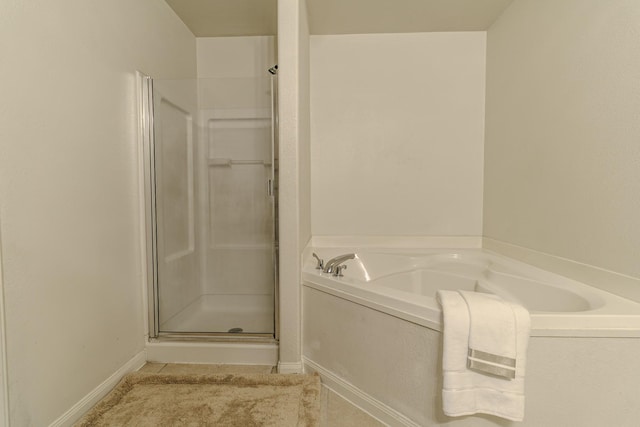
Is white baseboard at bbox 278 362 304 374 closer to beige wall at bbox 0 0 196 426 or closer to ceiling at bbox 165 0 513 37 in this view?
beige wall at bbox 0 0 196 426

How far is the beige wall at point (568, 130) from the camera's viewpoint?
4.04 feet

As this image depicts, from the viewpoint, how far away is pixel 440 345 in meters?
1.11

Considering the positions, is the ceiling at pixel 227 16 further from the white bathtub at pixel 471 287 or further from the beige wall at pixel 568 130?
the white bathtub at pixel 471 287

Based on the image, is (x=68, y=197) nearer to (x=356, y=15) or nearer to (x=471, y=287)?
(x=356, y=15)

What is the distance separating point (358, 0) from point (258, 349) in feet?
7.10

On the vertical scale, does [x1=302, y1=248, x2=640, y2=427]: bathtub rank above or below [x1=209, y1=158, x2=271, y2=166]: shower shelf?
below

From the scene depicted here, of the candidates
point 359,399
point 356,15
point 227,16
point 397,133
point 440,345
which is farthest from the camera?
point 397,133

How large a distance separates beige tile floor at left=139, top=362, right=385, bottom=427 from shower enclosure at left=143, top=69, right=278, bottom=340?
0.53ft

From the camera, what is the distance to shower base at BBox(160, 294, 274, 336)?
1900mm

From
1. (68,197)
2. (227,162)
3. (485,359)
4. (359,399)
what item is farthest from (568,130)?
(68,197)

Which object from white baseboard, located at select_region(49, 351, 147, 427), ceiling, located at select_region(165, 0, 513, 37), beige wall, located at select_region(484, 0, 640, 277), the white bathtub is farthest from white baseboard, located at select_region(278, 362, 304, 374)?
ceiling, located at select_region(165, 0, 513, 37)

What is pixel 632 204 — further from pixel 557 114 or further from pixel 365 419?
pixel 365 419

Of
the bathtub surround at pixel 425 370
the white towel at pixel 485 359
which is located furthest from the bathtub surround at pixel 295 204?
the white towel at pixel 485 359

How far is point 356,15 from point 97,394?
2561 mm
